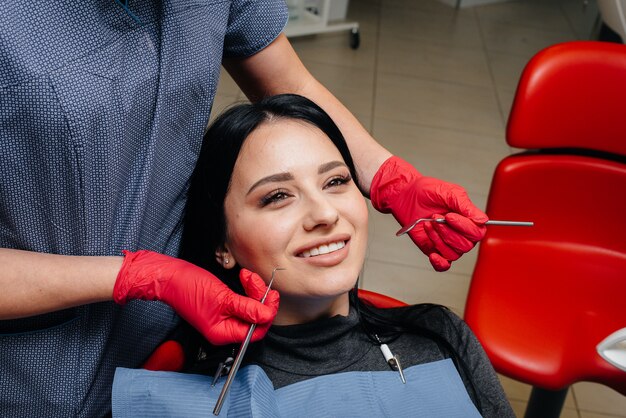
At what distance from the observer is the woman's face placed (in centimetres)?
115

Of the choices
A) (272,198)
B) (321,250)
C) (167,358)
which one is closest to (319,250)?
(321,250)

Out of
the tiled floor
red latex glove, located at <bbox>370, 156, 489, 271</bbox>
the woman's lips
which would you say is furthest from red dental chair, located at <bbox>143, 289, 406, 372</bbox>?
the tiled floor

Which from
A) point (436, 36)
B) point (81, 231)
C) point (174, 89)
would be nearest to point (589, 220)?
point (174, 89)

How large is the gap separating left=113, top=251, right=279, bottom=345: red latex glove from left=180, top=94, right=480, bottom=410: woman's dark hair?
0.21m

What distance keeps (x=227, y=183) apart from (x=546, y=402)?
97cm

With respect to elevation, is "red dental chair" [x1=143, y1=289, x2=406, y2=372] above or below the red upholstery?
below

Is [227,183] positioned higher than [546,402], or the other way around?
[227,183]

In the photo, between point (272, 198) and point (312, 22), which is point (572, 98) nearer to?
point (272, 198)

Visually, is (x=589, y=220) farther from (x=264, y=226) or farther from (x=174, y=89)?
(x=174, y=89)

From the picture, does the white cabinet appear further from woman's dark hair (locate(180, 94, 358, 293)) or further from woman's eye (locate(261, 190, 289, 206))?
woman's eye (locate(261, 190, 289, 206))

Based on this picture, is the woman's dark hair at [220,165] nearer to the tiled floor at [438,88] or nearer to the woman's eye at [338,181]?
the woman's eye at [338,181]

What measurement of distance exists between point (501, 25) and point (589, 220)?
363 centimetres

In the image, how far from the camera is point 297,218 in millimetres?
1156

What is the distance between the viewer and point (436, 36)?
4625 mm
